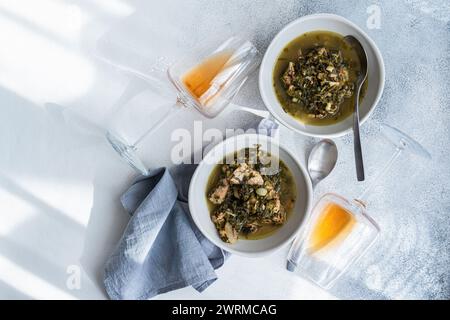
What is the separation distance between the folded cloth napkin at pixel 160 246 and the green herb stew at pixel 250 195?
0.13m

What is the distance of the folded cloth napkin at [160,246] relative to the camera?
81.0 inches

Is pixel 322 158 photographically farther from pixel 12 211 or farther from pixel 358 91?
pixel 12 211

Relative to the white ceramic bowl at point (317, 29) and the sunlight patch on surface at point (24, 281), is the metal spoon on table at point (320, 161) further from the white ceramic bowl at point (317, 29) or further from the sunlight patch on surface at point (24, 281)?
the sunlight patch on surface at point (24, 281)

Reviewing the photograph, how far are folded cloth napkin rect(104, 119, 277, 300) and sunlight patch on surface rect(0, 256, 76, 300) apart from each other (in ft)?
0.94

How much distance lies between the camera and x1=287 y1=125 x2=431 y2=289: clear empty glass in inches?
84.6

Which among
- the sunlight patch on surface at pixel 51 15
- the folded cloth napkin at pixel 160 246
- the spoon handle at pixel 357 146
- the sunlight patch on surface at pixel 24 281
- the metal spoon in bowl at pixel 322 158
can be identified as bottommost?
the sunlight patch on surface at pixel 24 281

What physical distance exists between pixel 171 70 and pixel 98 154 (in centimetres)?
46

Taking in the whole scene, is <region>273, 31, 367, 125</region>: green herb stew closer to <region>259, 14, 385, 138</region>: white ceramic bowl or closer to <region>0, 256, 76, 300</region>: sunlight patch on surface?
<region>259, 14, 385, 138</region>: white ceramic bowl

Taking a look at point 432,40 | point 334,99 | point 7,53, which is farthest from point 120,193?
point 432,40

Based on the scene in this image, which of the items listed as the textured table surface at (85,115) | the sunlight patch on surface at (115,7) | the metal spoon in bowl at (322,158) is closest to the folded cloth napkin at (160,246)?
the textured table surface at (85,115)

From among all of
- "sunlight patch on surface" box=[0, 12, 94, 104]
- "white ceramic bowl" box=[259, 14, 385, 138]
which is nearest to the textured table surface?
"sunlight patch on surface" box=[0, 12, 94, 104]
